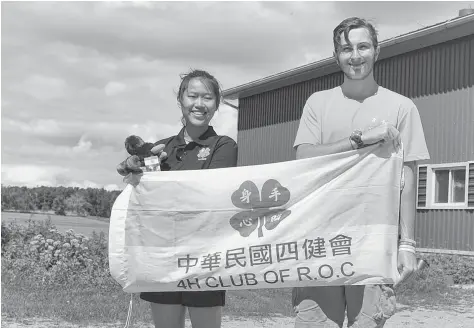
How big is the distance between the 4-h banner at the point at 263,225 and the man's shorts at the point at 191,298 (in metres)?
0.04

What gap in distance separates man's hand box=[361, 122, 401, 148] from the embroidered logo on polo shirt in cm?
96

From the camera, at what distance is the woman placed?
147 inches

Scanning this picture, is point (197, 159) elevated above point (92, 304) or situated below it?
above

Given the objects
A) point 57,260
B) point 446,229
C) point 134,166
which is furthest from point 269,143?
point 134,166

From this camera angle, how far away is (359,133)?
3.37 meters

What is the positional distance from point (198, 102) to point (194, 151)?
0.96 ft

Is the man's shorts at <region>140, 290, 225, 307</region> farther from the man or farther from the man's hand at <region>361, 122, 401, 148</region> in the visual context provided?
the man's hand at <region>361, 122, 401, 148</region>

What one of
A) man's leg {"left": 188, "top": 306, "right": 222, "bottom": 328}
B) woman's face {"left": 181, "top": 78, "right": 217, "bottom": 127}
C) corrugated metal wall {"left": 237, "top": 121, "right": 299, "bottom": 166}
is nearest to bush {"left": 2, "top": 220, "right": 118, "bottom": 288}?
man's leg {"left": 188, "top": 306, "right": 222, "bottom": 328}

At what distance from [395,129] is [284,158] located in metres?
18.9

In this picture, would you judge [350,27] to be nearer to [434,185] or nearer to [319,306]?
[319,306]

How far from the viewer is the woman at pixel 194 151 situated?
3736mm

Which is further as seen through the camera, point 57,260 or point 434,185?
point 434,185

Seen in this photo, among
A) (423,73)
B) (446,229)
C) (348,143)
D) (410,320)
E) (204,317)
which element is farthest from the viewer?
(423,73)

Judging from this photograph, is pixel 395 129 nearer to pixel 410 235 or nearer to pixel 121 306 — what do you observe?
pixel 410 235
